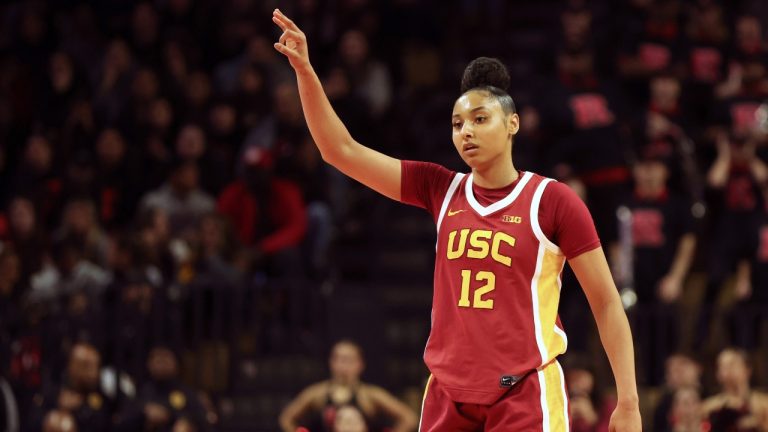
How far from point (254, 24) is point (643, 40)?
12.9 ft

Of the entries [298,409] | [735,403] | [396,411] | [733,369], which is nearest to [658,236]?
[733,369]

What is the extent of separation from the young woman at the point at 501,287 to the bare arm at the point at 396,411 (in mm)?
5139

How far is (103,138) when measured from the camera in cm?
1255

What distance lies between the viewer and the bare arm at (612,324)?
5.22 metres

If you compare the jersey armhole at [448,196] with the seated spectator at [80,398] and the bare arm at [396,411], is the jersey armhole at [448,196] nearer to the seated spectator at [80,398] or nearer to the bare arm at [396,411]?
the bare arm at [396,411]

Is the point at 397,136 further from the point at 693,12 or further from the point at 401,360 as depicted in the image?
→ the point at 693,12

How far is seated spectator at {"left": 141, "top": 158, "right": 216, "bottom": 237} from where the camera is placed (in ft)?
39.3

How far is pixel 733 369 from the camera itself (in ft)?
33.4

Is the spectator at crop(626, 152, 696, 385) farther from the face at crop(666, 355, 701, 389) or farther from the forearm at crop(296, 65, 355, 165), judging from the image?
the forearm at crop(296, 65, 355, 165)

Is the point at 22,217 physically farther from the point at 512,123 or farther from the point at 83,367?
the point at 512,123

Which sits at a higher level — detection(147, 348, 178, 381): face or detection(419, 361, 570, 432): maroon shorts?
detection(147, 348, 178, 381): face

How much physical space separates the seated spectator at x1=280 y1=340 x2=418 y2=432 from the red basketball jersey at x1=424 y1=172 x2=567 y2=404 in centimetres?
513

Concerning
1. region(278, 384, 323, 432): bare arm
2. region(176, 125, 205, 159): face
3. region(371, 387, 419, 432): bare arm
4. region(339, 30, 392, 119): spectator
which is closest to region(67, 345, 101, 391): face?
region(278, 384, 323, 432): bare arm

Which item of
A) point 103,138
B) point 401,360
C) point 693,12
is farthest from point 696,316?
point 103,138
